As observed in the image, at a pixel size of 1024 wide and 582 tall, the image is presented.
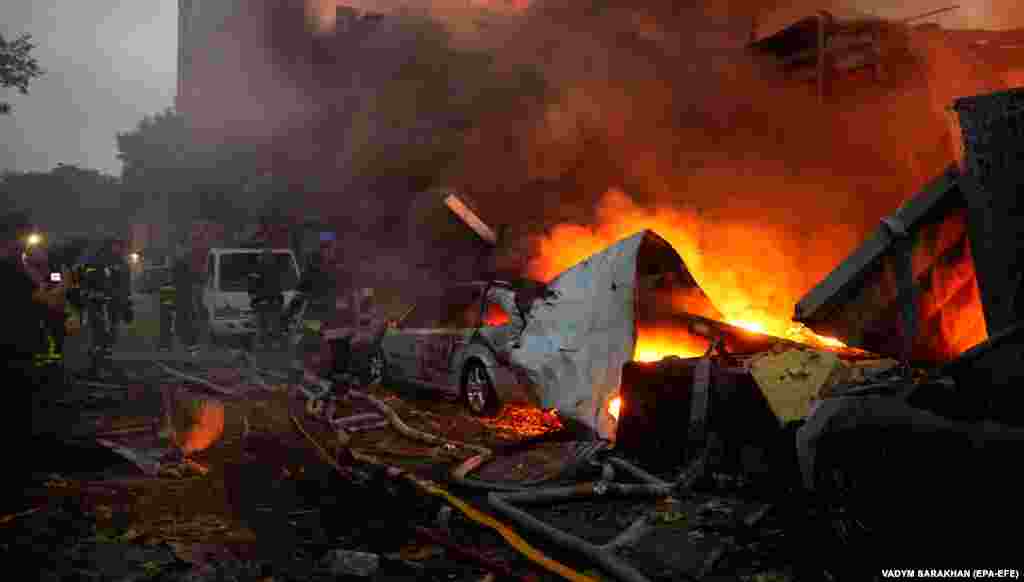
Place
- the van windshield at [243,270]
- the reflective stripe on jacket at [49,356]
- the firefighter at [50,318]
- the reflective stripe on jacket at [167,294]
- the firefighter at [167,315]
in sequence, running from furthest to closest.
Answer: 1. the firefighter at [167,315]
2. the reflective stripe on jacket at [167,294]
3. the van windshield at [243,270]
4. the firefighter at [50,318]
5. the reflective stripe on jacket at [49,356]

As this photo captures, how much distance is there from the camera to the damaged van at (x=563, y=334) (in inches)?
294

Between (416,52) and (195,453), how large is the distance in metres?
14.3

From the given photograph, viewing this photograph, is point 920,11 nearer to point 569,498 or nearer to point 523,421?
point 523,421

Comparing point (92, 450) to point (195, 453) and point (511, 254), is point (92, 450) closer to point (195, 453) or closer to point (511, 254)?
point (195, 453)

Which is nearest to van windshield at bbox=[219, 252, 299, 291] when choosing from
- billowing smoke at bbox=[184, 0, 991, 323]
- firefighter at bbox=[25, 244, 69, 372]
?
billowing smoke at bbox=[184, 0, 991, 323]

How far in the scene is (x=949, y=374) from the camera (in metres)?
3.81

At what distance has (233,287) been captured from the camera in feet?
50.8

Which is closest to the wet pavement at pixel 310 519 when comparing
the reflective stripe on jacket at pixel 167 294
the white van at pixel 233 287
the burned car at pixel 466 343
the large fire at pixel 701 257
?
the burned car at pixel 466 343

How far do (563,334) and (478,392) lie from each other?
1.54 m

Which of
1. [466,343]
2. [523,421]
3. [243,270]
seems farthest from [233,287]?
[523,421]

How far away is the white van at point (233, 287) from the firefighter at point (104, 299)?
5.43 ft

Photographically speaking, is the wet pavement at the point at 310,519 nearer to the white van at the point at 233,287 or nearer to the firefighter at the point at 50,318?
the firefighter at the point at 50,318

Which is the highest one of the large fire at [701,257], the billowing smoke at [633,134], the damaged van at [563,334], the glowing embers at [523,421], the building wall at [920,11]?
the building wall at [920,11]

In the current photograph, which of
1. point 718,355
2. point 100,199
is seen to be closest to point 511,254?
point 718,355
